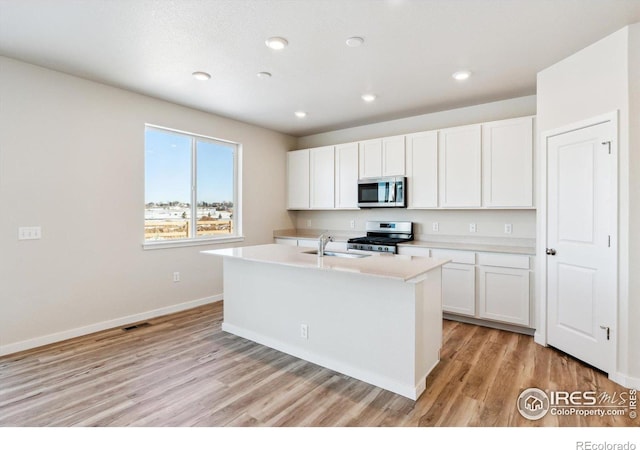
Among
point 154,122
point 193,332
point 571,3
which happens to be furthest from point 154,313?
point 571,3

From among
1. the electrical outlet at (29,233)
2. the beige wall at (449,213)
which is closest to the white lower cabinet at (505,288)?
the beige wall at (449,213)

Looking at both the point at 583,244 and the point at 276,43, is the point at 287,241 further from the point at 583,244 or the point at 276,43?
the point at 583,244

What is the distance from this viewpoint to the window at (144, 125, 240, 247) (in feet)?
13.5

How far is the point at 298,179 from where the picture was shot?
225 inches

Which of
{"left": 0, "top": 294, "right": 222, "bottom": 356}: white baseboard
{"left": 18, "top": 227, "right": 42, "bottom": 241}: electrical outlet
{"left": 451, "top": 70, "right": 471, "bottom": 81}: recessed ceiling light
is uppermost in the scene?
{"left": 451, "top": 70, "right": 471, "bottom": 81}: recessed ceiling light

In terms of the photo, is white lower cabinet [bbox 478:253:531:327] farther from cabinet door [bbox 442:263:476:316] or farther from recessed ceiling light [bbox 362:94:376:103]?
recessed ceiling light [bbox 362:94:376:103]

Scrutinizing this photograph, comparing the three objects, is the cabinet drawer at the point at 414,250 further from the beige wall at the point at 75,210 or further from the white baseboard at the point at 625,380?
the beige wall at the point at 75,210

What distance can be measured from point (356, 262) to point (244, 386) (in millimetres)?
1231

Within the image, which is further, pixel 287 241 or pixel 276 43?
pixel 287 241

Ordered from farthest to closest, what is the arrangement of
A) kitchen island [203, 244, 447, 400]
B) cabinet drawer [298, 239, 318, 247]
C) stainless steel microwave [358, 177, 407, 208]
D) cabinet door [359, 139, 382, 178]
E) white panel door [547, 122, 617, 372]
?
cabinet drawer [298, 239, 318, 247]
cabinet door [359, 139, 382, 178]
stainless steel microwave [358, 177, 407, 208]
white panel door [547, 122, 617, 372]
kitchen island [203, 244, 447, 400]

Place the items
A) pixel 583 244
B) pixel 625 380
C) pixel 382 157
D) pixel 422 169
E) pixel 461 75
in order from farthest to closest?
pixel 382 157 → pixel 422 169 → pixel 461 75 → pixel 583 244 → pixel 625 380

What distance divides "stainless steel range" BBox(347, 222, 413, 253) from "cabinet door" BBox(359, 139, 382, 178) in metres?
0.77

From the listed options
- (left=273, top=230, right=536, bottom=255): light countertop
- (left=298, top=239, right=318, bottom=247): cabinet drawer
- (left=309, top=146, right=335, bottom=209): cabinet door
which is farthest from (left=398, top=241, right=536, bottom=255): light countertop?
(left=309, top=146, right=335, bottom=209): cabinet door

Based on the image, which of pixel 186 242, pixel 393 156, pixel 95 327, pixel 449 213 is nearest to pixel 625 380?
pixel 449 213
